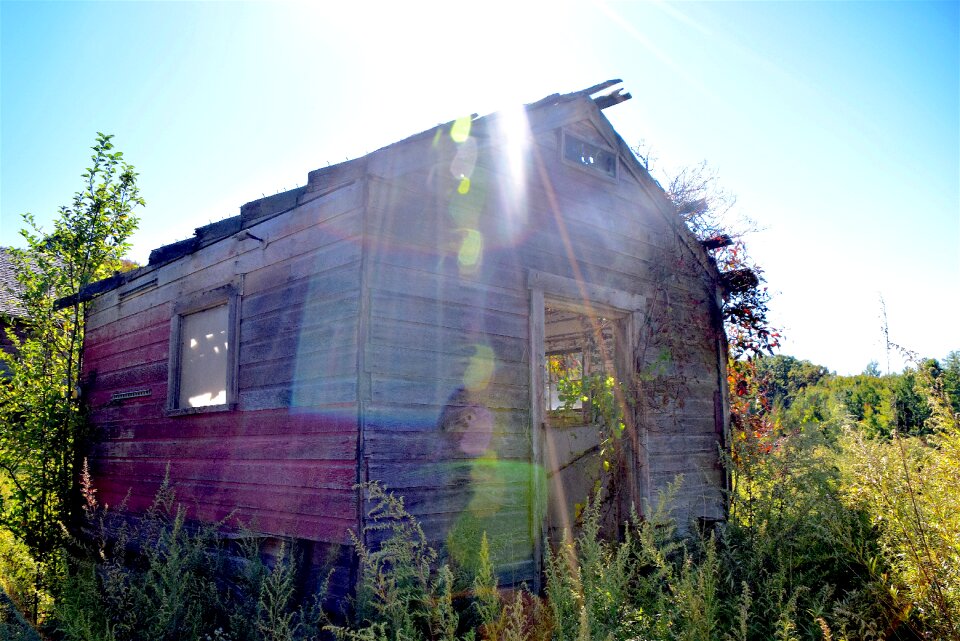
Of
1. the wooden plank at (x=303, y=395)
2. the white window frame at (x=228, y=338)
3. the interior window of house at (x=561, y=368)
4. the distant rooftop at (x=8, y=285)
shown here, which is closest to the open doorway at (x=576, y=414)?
the interior window of house at (x=561, y=368)

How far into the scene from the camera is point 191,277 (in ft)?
21.1

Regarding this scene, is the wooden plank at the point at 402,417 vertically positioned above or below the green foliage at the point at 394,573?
above

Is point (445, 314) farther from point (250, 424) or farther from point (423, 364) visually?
point (250, 424)

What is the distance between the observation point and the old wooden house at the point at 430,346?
15.1ft

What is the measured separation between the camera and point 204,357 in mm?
6062

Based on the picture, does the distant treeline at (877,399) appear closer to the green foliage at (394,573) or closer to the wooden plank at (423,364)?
the wooden plank at (423,364)

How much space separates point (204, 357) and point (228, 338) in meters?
0.63

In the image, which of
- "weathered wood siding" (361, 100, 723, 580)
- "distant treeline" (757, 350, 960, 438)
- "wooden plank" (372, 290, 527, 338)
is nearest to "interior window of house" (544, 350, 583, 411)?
"distant treeline" (757, 350, 960, 438)

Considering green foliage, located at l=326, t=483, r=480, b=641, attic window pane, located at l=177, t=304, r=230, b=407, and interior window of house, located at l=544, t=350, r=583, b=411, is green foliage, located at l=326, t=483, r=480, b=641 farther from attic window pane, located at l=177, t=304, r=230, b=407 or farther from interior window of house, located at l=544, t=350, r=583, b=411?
interior window of house, located at l=544, t=350, r=583, b=411

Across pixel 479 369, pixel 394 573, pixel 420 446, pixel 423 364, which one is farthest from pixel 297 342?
pixel 394 573

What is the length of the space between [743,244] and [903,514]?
4630mm

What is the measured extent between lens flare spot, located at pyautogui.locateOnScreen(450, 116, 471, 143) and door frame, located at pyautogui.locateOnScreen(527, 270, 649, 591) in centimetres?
129

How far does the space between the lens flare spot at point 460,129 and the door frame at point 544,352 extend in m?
1.29

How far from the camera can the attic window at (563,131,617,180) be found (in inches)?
256
